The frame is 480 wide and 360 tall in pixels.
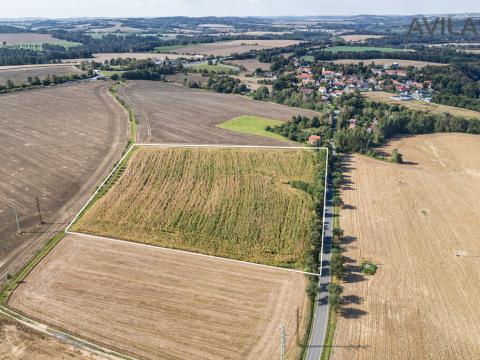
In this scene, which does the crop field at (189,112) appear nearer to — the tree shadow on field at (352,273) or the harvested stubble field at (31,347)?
the tree shadow on field at (352,273)

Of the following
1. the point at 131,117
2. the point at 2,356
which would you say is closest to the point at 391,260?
the point at 2,356

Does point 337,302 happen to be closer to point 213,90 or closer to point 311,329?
point 311,329

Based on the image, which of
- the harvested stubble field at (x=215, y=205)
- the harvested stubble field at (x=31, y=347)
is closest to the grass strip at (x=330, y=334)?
the harvested stubble field at (x=215, y=205)

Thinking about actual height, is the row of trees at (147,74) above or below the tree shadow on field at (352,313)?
→ above

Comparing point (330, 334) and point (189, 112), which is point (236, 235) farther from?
point (189, 112)

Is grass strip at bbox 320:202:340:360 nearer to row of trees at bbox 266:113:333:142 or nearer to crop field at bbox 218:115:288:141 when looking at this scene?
row of trees at bbox 266:113:333:142

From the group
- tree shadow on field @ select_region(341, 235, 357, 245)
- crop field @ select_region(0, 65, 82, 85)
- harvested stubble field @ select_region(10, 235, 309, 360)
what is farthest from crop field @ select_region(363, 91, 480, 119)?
crop field @ select_region(0, 65, 82, 85)
